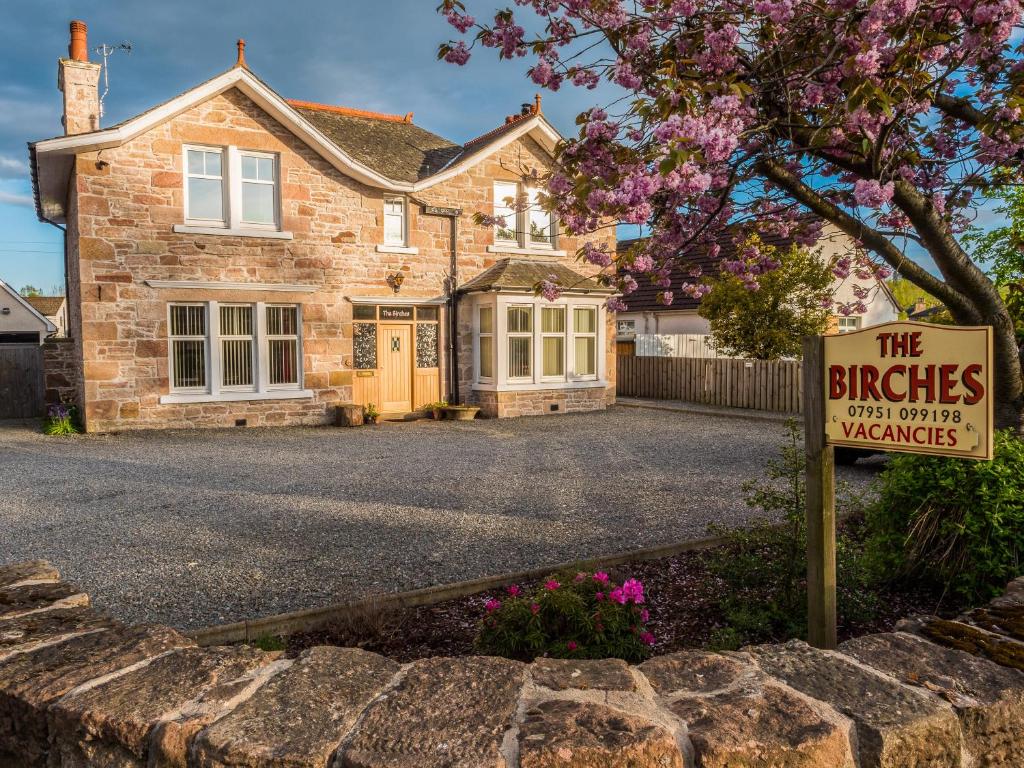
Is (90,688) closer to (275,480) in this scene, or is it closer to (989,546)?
(989,546)

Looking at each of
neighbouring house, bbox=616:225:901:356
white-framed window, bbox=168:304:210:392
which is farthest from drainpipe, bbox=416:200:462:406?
neighbouring house, bbox=616:225:901:356

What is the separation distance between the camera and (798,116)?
5.21 m

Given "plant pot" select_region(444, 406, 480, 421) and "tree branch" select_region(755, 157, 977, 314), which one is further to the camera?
"plant pot" select_region(444, 406, 480, 421)

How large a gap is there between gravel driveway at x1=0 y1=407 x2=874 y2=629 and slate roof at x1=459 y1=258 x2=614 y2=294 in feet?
14.4

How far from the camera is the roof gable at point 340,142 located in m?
13.3

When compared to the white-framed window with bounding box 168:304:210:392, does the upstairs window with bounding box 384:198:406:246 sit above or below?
above

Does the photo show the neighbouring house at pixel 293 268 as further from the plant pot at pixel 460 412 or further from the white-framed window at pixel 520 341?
the plant pot at pixel 460 412

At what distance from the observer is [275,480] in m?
9.35

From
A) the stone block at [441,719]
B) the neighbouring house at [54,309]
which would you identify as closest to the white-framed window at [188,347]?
the stone block at [441,719]

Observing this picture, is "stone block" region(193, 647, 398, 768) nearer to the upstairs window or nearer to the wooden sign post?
the wooden sign post

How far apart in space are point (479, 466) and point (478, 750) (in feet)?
27.9

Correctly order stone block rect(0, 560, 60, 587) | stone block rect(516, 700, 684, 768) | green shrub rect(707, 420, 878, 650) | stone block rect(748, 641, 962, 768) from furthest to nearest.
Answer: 1. green shrub rect(707, 420, 878, 650)
2. stone block rect(0, 560, 60, 587)
3. stone block rect(748, 641, 962, 768)
4. stone block rect(516, 700, 684, 768)

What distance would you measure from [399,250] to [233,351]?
435cm

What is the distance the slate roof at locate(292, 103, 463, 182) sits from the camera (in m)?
17.2
